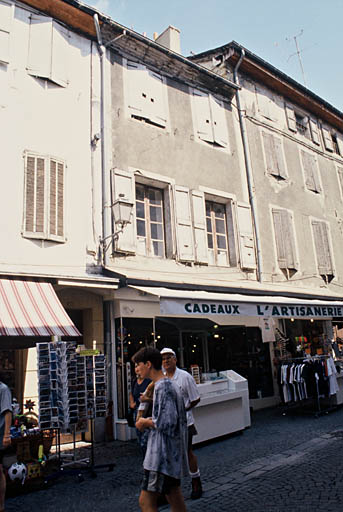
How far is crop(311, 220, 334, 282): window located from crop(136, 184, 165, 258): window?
5.97 m

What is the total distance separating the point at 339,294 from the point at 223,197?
5.50 meters

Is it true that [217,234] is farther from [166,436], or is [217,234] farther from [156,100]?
[166,436]

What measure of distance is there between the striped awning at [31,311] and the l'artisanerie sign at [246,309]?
1.77 metres

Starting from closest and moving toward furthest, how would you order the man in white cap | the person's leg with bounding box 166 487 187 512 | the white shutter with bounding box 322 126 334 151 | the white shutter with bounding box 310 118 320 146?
the person's leg with bounding box 166 487 187 512 < the man in white cap < the white shutter with bounding box 310 118 320 146 < the white shutter with bounding box 322 126 334 151

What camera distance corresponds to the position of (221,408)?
746 centimetres

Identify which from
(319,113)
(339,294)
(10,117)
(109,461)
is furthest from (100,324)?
(319,113)

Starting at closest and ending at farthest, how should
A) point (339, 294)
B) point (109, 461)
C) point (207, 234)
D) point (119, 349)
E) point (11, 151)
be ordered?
point (109, 461)
point (11, 151)
point (119, 349)
point (207, 234)
point (339, 294)

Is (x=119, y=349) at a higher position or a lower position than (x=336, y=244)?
lower

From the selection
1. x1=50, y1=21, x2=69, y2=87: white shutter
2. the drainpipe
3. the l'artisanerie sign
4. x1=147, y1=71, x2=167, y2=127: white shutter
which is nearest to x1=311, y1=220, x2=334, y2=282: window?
the l'artisanerie sign

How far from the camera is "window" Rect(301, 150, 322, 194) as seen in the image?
13.9 m

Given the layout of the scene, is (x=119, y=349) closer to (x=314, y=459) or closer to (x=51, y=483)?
(x=51, y=483)

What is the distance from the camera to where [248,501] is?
170 inches

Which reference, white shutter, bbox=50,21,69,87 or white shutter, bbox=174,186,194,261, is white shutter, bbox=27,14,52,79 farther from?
white shutter, bbox=174,186,194,261

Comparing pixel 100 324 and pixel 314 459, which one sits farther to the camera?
pixel 100 324
